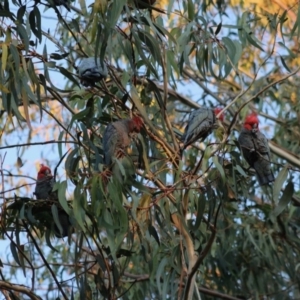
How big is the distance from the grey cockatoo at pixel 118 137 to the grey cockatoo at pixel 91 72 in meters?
0.19

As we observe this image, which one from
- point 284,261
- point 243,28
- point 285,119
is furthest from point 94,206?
point 285,119

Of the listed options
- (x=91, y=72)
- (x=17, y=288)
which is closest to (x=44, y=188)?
(x=17, y=288)

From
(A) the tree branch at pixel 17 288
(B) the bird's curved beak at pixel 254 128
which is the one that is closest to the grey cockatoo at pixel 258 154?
(B) the bird's curved beak at pixel 254 128

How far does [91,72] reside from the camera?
10.4ft

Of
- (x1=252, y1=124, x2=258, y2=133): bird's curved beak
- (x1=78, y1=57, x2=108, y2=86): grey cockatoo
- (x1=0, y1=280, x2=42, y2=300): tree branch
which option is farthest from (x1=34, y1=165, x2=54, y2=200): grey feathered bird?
(x1=252, y1=124, x2=258, y2=133): bird's curved beak

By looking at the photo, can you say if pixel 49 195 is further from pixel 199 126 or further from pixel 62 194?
pixel 199 126

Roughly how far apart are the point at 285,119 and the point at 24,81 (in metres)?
3.44

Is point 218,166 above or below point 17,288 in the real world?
above

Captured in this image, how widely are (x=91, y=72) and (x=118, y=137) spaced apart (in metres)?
0.28

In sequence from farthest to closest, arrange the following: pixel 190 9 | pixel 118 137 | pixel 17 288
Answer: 1. pixel 190 9
2. pixel 17 288
3. pixel 118 137

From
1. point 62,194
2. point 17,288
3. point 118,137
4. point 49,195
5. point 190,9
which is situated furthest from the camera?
point 190,9

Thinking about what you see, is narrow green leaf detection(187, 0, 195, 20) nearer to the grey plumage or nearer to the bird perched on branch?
the grey plumage

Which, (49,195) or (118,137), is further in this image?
(49,195)

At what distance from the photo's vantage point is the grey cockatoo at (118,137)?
10.2 feet
